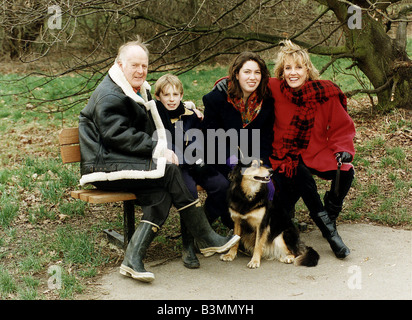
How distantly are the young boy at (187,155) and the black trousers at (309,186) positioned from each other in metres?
0.59

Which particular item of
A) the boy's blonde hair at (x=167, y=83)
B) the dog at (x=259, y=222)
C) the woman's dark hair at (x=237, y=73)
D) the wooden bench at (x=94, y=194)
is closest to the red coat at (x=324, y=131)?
the woman's dark hair at (x=237, y=73)

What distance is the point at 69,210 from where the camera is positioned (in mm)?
5285

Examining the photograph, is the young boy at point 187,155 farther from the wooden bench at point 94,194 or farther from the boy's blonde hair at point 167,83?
the wooden bench at point 94,194

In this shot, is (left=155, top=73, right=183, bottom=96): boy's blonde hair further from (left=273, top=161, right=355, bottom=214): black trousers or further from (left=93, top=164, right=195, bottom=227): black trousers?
(left=273, top=161, right=355, bottom=214): black trousers

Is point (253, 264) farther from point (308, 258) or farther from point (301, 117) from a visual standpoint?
point (301, 117)

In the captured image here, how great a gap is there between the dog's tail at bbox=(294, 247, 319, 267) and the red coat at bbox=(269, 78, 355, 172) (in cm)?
76

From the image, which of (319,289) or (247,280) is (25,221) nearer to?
(247,280)

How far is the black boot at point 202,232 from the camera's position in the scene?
3.94 m

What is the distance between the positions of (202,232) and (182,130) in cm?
101

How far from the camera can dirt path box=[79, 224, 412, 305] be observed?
3.50 metres

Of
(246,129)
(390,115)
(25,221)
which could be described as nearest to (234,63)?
(246,129)

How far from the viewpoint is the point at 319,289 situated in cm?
356

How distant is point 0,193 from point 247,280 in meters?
3.50

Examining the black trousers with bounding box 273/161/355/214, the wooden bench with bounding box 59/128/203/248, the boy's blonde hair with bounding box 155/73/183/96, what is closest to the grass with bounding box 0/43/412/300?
the wooden bench with bounding box 59/128/203/248
